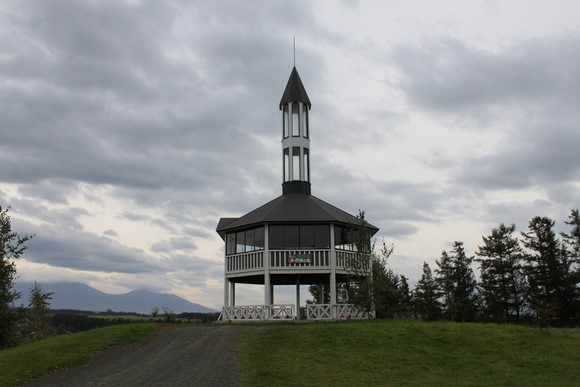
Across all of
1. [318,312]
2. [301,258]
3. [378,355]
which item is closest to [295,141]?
[301,258]

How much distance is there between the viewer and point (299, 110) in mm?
36906

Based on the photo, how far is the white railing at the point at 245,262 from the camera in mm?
31328

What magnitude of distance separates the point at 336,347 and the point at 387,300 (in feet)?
41.1

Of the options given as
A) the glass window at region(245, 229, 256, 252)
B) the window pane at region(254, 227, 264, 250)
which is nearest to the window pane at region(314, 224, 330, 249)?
the window pane at region(254, 227, 264, 250)

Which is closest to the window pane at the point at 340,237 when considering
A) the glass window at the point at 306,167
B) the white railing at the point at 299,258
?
the white railing at the point at 299,258

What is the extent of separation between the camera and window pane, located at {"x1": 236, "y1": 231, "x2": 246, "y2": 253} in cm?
3316

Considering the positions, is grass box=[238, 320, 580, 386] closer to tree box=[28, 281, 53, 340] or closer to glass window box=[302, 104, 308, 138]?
glass window box=[302, 104, 308, 138]

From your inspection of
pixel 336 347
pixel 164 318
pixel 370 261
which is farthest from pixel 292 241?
pixel 336 347

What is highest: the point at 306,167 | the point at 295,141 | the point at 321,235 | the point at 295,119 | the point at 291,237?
the point at 295,119

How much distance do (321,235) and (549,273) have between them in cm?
2142

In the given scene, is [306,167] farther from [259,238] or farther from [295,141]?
[259,238]

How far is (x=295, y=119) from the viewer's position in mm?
36781

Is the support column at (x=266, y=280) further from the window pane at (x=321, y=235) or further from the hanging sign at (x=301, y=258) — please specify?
the window pane at (x=321, y=235)

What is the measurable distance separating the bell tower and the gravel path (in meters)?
15.0
